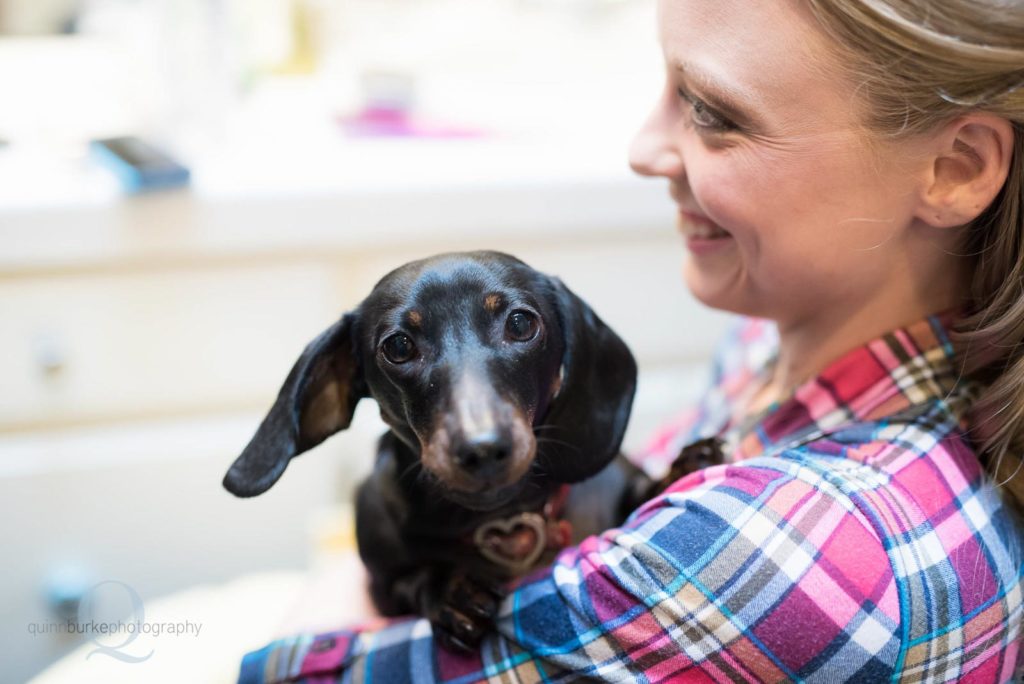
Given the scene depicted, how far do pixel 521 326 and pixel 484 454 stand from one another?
157 millimetres

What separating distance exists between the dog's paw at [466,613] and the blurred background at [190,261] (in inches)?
22.6

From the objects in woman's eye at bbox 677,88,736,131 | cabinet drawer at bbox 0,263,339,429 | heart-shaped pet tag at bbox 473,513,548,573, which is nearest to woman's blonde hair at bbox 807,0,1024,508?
woman's eye at bbox 677,88,736,131

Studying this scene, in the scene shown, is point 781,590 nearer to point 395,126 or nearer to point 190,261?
point 190,261

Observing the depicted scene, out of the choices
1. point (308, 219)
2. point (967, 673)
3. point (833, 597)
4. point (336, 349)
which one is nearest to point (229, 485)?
point (336, 349)

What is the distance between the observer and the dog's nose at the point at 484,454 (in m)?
0.73

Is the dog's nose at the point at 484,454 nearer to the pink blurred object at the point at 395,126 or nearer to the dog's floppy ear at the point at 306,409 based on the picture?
the dog's floppy ear at the point at 306,409

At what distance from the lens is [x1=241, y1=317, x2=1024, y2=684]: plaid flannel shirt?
2.61 ft

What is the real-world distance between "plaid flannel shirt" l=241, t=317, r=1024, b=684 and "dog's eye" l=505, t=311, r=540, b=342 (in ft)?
0.67

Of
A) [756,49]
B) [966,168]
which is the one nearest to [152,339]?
[756,49]

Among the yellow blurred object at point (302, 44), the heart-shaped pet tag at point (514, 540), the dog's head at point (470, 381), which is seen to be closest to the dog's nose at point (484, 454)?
the dog's head at point (470, 381)

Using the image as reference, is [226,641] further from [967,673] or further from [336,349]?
[967,673]

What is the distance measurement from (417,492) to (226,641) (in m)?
0.23

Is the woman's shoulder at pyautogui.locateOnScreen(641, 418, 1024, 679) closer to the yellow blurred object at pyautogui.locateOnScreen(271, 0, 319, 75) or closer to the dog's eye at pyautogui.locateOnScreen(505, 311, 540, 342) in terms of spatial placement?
the dog's eye at pyautogui.locateOnScreen(505, 311, 540, 342)

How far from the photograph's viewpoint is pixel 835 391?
1023 millimetres
